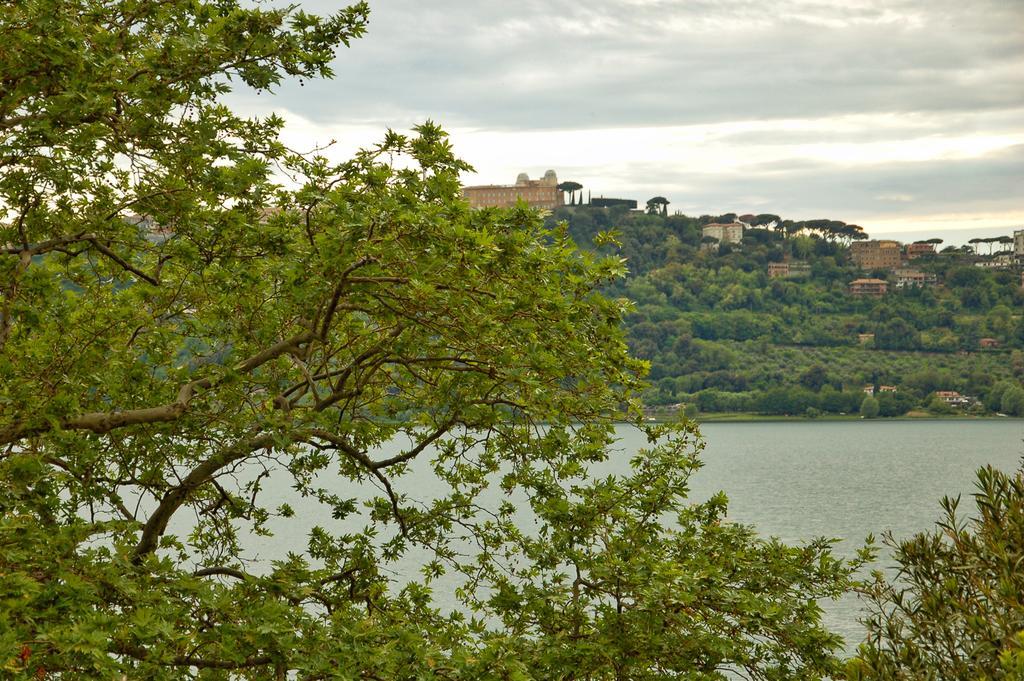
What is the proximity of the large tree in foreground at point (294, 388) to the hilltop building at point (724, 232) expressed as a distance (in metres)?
179

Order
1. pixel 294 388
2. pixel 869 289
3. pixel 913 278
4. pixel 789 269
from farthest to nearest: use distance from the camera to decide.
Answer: pixel 913 278 < pixel 789 269 < pixel 869 289 < pixel 294 388

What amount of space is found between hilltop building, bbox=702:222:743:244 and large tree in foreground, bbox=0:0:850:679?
179 m

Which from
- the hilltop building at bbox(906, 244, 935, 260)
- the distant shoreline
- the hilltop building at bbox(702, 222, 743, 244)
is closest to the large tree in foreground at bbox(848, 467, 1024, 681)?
the distant shoreline

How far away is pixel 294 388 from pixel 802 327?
463 ft

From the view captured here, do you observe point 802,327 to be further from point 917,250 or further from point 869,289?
point 917,250

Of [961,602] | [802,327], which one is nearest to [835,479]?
[961,602]

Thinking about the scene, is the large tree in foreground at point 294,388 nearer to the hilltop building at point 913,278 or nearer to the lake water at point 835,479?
the lake water at point 835,479

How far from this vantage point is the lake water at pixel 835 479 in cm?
4159

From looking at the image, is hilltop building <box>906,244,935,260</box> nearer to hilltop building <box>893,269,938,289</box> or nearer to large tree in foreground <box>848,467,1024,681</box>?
hilltop building <box>893,269,938,289</box>

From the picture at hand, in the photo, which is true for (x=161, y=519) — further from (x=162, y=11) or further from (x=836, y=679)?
(x=836, y=679)

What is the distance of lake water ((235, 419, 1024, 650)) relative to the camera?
136 ft

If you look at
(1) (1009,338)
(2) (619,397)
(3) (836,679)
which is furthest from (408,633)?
(1) (1009,338)

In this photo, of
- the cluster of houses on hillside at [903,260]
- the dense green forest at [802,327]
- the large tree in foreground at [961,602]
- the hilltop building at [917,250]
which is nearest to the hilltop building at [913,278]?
the cluster of houses on hillside at [903,260]

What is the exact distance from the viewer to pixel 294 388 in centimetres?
972
